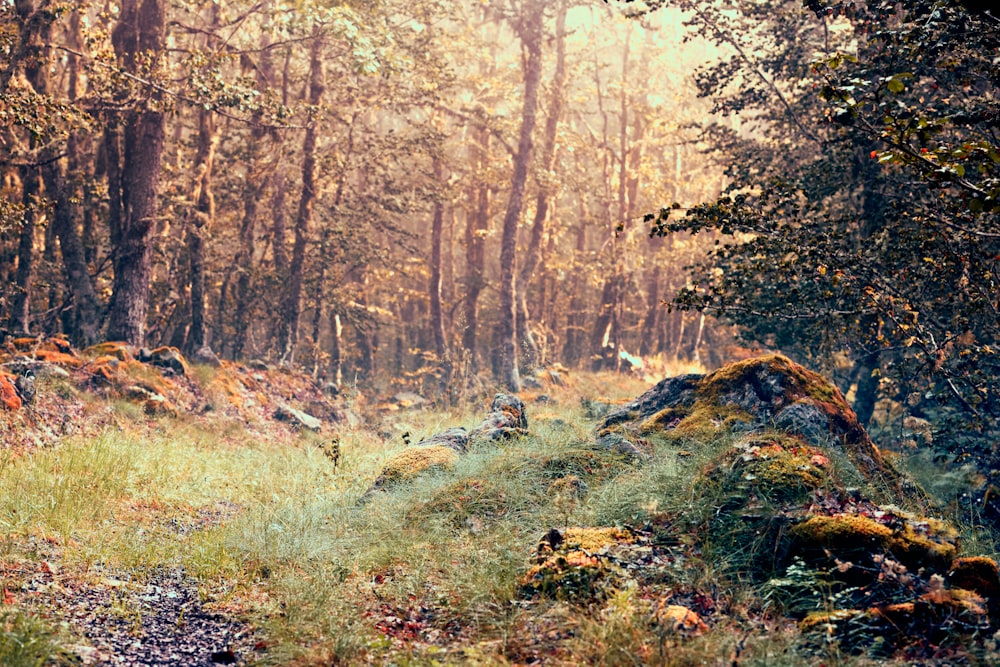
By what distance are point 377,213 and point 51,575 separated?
60.5 feet

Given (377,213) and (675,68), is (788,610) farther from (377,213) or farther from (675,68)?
(675,68)

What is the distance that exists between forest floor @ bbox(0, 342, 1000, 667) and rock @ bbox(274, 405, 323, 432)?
5032mm

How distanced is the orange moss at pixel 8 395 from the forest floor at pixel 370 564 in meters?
0.17

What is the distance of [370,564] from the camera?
21.9ft

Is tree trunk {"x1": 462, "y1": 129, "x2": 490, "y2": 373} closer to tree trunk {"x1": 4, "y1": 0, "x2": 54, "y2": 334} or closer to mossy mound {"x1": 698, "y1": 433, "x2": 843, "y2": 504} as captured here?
tree trunk {"x1": 4, "y1": 0, "x2": 54, "y2": 334}

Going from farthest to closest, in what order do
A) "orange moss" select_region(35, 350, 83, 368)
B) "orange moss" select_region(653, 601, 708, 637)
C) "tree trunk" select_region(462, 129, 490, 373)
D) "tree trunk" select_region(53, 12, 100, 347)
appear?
"tree trunk" select_region(462, 129, 490, 373) < "tree trunk" select_region(53, 12, 100, 347) < "orange moss" select_region(35, 350, 83, 368) < "orange moss" select_region(653, 601, 708, 637)

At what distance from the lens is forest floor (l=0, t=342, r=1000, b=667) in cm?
488

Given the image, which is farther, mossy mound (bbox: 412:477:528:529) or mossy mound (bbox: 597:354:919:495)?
mossy mound (bbox: 597:354:919:495)

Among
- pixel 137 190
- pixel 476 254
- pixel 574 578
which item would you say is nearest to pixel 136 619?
pixel 574 578

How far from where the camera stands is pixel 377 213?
23.8 metres

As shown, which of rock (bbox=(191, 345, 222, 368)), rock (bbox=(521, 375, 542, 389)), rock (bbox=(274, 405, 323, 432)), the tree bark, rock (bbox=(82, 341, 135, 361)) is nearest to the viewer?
rock (bbox=(82, 341, 135, 361))

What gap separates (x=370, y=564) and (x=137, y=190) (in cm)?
1156

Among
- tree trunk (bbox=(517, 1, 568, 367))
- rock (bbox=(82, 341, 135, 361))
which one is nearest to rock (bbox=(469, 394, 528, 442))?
rock (bbox=(82, 341, 135, 361))

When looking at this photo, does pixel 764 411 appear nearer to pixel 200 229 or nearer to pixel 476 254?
pixel 200 229
